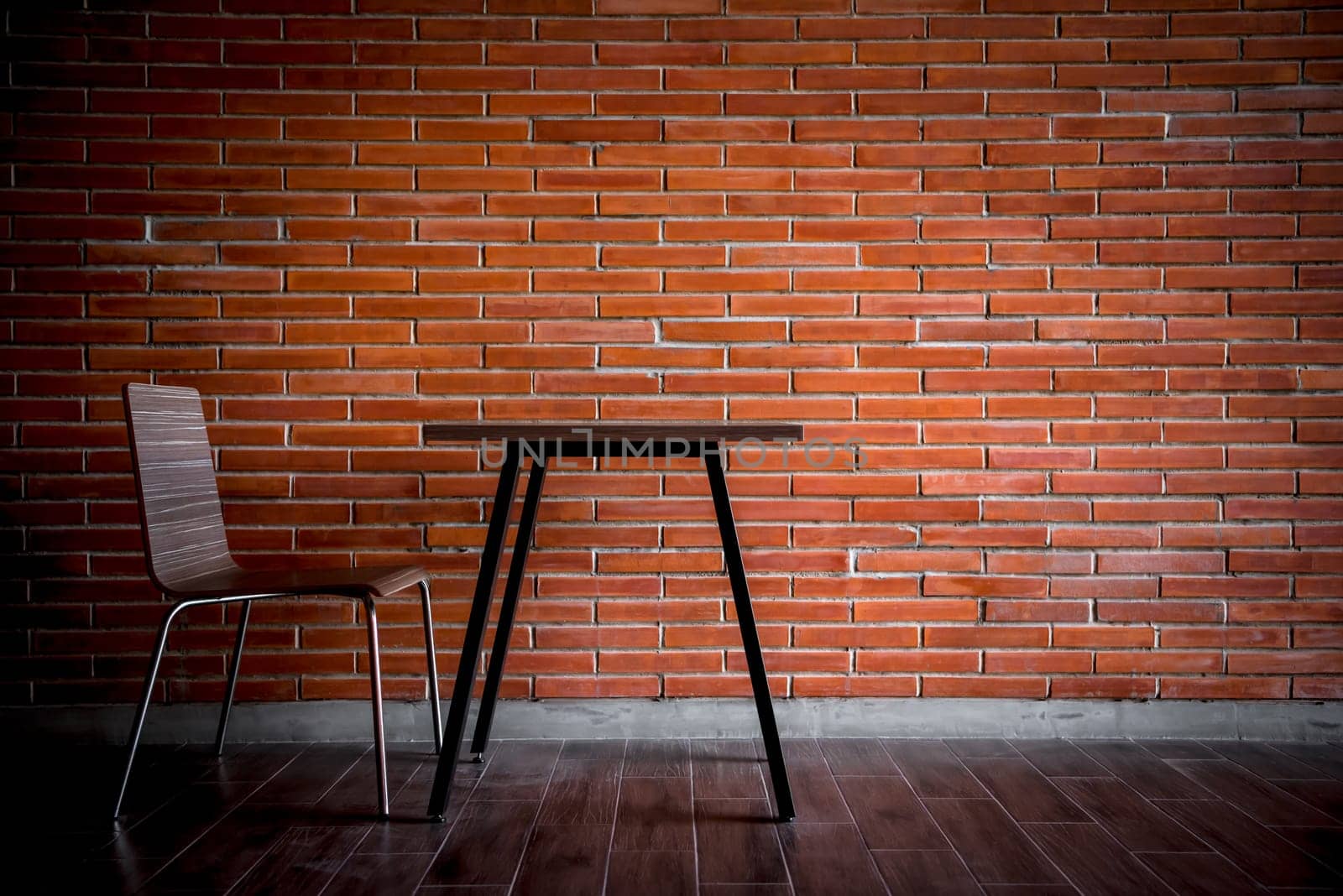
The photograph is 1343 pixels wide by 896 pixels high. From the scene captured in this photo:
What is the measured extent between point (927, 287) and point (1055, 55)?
0.77 metres

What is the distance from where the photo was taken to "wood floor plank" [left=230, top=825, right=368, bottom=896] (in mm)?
1682

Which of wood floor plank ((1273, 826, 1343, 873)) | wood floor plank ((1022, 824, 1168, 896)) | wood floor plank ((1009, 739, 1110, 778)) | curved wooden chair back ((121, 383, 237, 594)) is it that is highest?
curved wooden chair back ((121, 383, 237, 594))

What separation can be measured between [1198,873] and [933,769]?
0.66 m

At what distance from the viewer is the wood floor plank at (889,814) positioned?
6.10 ft

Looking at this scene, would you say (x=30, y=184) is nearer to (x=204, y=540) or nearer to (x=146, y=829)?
(x=204, y=540)

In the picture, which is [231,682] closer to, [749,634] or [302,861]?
[302,861]

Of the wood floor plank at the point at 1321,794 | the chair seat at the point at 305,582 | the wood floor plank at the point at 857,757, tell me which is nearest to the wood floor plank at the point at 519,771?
the chair seat at the point at 305,582

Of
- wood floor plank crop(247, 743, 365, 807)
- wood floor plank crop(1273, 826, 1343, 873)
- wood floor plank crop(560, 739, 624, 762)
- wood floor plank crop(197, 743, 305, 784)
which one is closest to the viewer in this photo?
wood floor plank crop(1273, 826, 1343, 873)

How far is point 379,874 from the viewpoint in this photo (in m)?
1.72

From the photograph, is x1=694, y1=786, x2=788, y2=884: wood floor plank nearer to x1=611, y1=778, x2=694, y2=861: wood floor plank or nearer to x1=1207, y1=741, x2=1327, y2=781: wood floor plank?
x1=611, y1=778, x2=694, y2=861: wood floor plank

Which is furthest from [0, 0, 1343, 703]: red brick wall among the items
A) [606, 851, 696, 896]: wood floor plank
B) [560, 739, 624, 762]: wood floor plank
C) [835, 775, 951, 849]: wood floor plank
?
[606, 851, 696, 896]: wood floor plank

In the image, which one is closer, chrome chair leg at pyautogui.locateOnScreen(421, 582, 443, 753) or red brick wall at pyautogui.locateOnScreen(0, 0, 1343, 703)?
chrome chair leg at pyautogui.locateOnScreen(421, 582, 443, 753)

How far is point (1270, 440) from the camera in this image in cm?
255

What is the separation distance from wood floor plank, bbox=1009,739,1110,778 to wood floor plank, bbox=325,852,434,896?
5.10ft
